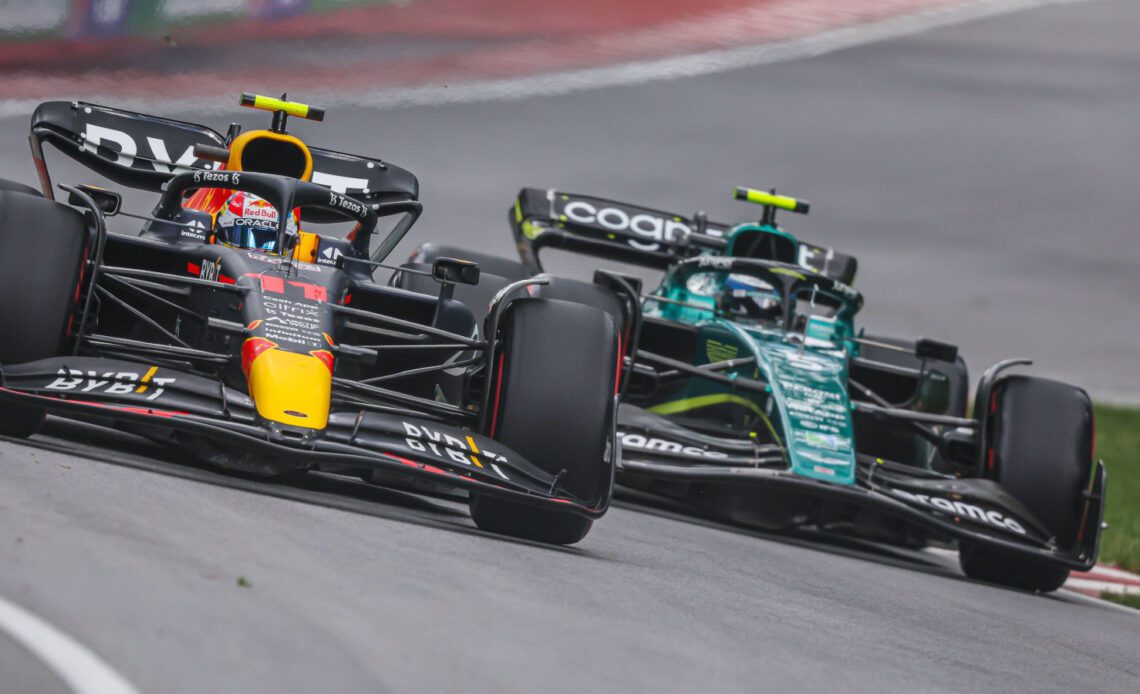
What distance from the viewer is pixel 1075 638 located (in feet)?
23.2

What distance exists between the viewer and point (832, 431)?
918 centimetres

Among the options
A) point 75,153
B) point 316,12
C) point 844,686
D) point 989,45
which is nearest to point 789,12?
point 989,45

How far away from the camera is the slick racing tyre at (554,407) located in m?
6.75

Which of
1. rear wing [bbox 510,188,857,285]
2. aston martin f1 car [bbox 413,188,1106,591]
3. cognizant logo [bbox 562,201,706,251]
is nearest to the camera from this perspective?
aston martin f1 car [bbox 413,188,1106,591]

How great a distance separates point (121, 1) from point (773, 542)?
8443mm

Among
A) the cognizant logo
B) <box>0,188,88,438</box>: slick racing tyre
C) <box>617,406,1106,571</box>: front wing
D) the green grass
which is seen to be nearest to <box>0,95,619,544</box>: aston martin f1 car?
<box>0,188,88,438</box>: slick racing tyre

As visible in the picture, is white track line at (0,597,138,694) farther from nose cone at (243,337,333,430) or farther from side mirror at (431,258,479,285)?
side mirror at (431,258,479,285)

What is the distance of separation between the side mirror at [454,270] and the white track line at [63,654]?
3.72 m

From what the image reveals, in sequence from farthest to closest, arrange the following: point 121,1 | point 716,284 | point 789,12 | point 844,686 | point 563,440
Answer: point 789,12
point 121,1
point 716,284
point 563,440
point 844,686

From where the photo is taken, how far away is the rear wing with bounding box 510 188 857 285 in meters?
12.6

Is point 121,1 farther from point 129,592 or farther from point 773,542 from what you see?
point 129,592

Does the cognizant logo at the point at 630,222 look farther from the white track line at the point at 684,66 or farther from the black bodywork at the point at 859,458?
the white track line at the point at 684,66

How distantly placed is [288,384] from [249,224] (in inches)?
73.9

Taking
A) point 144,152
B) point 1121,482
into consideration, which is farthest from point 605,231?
point 1121,482
